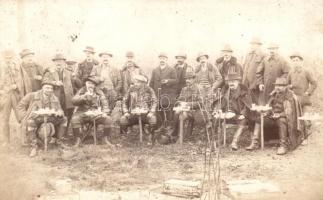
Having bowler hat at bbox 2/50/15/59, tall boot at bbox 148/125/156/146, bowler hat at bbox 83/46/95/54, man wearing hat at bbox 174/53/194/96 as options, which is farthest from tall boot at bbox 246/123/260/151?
bowler hat at bbox 2/50/15/59

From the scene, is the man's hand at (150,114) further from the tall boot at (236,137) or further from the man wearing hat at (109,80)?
the tall boot at (236,137)

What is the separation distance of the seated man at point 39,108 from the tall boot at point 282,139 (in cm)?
267

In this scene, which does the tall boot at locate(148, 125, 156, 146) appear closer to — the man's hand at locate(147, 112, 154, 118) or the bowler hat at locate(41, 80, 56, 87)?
the man's hand at locate(147, 112, 154, 118)

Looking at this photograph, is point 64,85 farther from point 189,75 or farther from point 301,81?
point 301,81

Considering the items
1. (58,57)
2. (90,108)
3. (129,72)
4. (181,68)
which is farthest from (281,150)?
(58,57)

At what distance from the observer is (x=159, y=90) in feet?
16.7

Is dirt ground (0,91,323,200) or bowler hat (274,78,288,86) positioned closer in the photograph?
dirt ground (0,91,323,200)

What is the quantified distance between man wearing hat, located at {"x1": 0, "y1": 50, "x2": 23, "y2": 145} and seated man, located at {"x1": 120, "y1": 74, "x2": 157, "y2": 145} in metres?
1.32

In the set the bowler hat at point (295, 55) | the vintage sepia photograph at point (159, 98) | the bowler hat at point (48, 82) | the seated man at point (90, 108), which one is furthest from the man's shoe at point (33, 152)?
the bowler hat at point (295, 55)

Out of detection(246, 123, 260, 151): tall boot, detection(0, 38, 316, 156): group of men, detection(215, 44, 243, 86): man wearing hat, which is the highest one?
detection(215, 44, 243, 86): man wearing hat

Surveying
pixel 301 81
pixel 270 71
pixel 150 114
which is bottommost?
pixel 150 114

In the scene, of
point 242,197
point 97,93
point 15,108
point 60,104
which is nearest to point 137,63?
point 97,93

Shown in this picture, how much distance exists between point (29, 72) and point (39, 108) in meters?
0.46

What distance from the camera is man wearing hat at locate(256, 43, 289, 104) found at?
5.07m
